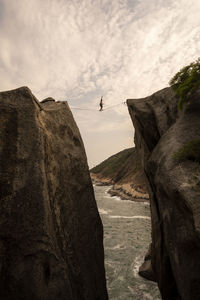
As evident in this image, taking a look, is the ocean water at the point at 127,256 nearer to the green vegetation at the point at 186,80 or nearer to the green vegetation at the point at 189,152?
the green vegetation at the point at 189,152

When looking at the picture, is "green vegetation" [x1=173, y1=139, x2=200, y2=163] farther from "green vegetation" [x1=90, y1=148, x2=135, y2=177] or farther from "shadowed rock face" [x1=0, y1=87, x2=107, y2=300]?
"green vegetation" [x1=90, y1=148, x2=135, y2=177]

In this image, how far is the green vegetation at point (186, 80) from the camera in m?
11.9

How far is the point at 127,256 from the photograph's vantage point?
1894cm

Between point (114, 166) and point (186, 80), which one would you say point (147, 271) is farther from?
point (114, 166)

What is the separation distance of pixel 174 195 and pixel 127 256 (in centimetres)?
1288

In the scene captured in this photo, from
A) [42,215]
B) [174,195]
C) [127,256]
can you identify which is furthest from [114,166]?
[42,215]

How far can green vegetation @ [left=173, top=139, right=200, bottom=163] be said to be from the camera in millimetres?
9648

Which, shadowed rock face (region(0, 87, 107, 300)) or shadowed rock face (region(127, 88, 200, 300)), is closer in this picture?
shadowed rock face (region(0, 87, 107, 300))

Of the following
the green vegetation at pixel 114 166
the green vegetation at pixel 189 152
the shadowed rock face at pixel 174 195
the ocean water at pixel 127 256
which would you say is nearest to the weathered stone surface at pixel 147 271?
the ocean water at pixel 127 256

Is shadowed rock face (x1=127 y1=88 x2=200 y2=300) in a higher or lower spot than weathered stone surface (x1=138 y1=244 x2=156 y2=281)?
higher

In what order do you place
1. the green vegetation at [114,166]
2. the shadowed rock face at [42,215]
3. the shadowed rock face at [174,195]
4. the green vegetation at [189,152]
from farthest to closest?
the green vegetation at [114,166] < the green vegetation at [189,152] < the shadowed rock face at [174,195] < the shadowed rock face at [42,215]

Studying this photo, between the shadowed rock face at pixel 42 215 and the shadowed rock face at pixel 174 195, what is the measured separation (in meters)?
3.86

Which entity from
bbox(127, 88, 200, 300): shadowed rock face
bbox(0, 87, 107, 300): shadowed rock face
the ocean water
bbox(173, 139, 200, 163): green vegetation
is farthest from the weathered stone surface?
bbox(173, 139, 200, 163): green vegetation

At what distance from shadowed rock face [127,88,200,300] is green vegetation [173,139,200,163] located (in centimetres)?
25
